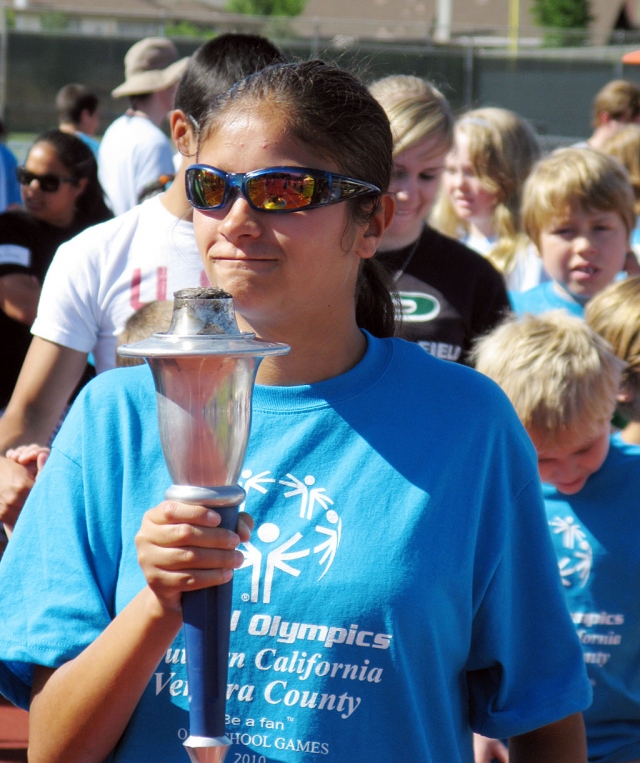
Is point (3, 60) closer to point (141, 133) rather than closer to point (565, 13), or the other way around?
point (141, 133)

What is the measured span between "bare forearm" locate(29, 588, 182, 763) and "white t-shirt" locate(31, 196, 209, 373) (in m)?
1.57

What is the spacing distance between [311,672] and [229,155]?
779mm

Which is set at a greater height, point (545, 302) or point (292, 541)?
point (292, 541)

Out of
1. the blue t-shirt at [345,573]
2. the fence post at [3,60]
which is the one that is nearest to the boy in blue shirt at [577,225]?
the blue t-shirt at [345,573]

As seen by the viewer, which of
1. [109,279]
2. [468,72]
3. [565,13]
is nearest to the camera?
[109,279]

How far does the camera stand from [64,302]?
2881 millimetres

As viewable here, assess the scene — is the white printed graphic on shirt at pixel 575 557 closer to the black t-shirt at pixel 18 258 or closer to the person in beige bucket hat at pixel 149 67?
the black t-shirt at pixel 18 258

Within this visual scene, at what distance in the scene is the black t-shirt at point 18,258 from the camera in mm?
4219

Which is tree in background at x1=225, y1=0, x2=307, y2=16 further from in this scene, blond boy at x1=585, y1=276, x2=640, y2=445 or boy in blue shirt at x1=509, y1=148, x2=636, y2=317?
blond boy at x1=585, y1=276, x2=640, y2=445

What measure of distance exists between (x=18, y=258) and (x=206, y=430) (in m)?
3.65

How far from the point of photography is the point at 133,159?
22.9 feet

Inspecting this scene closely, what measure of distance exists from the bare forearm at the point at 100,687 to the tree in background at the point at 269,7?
59.9 m

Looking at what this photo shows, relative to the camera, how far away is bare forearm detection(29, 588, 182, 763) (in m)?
1.29

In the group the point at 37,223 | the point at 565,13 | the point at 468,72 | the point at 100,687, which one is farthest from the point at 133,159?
the point at 565,13
